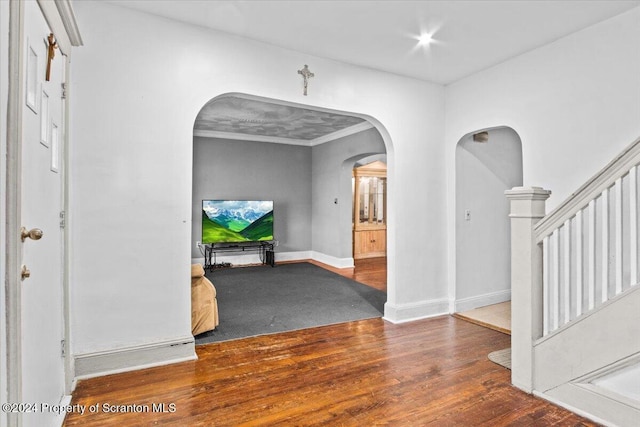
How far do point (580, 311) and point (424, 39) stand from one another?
2.41m

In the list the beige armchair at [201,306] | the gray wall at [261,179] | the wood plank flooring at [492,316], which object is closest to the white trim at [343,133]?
the gray wall at [261,179]

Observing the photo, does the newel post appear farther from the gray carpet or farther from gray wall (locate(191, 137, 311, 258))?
gray wall (locate(191, 137, 311, 258))

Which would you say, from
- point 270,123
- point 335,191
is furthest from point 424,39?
point 335,191

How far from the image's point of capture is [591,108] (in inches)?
116

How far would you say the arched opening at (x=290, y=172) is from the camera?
6.63 m

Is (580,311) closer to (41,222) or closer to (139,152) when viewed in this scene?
(41,222)

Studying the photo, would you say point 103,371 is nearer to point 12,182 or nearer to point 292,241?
point 12,182

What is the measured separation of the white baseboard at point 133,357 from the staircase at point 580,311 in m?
2.45

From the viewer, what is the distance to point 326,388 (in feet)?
8.15

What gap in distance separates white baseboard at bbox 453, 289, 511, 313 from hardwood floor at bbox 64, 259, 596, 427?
2.74ft

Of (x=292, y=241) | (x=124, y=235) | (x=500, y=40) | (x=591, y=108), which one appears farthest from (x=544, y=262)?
(x=292, y=241)

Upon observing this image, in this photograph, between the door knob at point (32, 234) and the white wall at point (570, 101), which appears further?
the white wall at point (570, 101)

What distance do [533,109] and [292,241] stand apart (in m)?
5.62

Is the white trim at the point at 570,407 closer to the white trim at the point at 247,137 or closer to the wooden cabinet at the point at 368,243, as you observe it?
the wooden cabinet at the point at 368,243
